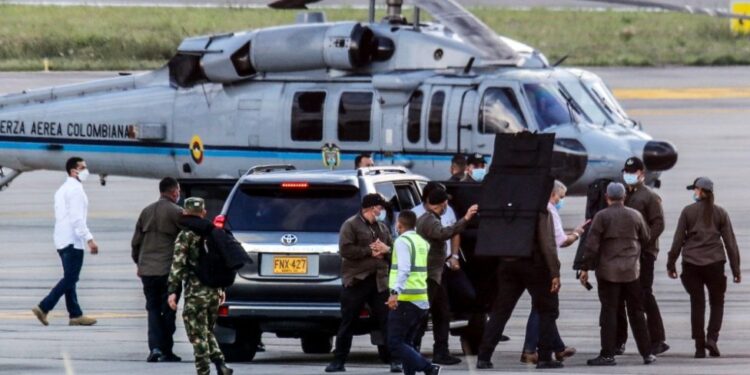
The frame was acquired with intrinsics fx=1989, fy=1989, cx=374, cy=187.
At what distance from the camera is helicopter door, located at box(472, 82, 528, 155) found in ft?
83.7

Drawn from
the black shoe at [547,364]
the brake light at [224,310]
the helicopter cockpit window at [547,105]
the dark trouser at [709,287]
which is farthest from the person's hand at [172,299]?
the helicopter cockpit window at [547,105]

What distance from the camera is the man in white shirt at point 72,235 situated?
18.8m

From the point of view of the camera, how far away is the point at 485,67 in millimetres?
26344

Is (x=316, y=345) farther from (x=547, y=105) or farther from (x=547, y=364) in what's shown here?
(x=547, y=105)

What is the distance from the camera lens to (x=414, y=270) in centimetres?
1488

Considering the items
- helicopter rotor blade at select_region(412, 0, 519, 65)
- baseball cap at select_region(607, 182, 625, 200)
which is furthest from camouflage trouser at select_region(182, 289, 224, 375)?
helicopter rotor blade at select_region(412, 0, 519, 65)

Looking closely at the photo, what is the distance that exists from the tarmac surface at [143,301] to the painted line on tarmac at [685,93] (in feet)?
9.26

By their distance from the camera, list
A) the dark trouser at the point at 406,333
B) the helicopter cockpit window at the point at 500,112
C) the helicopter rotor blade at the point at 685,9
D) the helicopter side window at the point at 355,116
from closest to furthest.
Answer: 1. the dark trouser at the point at 406,333
2. the helicopter rotor blade at the point at 685,9
3. the helicopter cockpit window at the point at 500,112
4. the helicopter side window at the point at 355,116

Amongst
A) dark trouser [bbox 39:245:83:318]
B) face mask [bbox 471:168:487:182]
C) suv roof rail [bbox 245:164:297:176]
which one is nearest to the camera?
suv roof rail [bbox 245:164:297:176]

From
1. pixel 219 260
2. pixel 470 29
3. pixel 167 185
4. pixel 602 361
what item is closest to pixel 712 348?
pixel 602 361

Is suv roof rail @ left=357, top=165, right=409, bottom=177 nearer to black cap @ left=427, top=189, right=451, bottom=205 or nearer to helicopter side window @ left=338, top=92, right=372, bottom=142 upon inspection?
black cap @ left=427, top=189, right=451, bottom=205

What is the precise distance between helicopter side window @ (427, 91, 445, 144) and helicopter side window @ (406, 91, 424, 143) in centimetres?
15

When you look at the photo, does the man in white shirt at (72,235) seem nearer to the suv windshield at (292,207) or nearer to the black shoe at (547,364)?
the suv windshield at (292,207)

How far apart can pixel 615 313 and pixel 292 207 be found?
9.06ft
